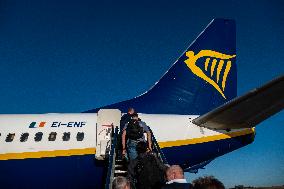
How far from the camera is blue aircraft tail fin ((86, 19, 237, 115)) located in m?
11.7

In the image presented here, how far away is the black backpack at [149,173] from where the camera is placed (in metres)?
5.36

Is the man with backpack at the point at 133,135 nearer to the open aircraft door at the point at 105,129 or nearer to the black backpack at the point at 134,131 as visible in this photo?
the black backpack at the point at 134,131

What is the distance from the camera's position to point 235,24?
13.6m

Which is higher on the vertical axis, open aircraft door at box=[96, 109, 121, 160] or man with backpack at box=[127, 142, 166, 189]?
open aircraft door at box=[96, 109, 121, 160]

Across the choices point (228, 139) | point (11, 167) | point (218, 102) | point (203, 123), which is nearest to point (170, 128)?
point (203, 123)

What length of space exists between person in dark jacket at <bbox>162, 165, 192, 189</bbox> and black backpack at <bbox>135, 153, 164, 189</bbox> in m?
1.33

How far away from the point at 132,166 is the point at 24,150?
4.31 metres

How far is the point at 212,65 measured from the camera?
40.4ft

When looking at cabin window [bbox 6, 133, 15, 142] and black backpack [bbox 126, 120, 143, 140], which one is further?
cabin window [bbox 6, 133, 15, 142]

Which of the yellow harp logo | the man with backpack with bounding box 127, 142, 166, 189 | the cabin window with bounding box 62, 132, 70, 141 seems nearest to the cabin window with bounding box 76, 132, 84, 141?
the cabin window with bounding box 62, 132, 70, 141

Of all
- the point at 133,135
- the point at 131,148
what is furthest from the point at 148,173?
the point at 133,135

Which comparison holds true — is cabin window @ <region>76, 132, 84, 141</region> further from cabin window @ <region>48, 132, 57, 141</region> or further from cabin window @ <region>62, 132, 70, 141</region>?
cabin window @ <region>48, 132, 57, 141</region>

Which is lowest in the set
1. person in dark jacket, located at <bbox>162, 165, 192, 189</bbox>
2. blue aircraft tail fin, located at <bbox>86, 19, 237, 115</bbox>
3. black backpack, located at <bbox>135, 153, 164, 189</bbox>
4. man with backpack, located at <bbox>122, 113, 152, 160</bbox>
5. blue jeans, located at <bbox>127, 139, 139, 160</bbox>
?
person in dark jacket, located at <bbox>162, 165, 192, 189</bbox>

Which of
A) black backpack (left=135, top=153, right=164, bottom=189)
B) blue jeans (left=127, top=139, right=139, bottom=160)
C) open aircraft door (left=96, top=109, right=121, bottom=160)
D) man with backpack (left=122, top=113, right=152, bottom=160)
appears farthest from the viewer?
open aircraft door (left=96, top=109, right=121, bottom=160)
